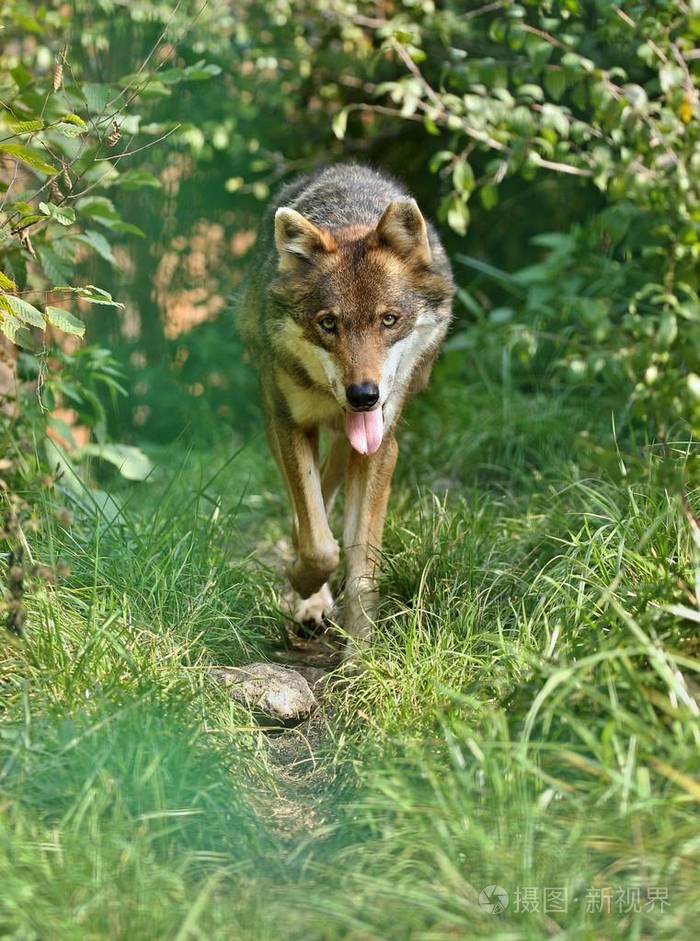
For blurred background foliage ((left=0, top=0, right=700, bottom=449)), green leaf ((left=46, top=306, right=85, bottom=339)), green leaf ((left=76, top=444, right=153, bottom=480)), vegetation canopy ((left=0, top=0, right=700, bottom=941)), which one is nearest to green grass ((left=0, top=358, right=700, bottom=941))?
vegetation canopy ((left=0, top=0, right=700, bottom=941))

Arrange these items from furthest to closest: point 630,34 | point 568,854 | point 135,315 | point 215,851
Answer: point 135,315, point 630,34, point 215,851, point 568,854

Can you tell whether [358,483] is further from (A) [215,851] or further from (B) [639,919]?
(B) [639,919]

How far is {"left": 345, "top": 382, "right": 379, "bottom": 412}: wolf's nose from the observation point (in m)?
5.18

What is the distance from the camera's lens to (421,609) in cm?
503

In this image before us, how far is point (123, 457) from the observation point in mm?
6312

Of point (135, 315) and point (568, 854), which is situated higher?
point (568, 854)

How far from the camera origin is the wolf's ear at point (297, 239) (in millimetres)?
5504

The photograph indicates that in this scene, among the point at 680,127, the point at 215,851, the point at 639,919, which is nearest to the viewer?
the point at 639,919

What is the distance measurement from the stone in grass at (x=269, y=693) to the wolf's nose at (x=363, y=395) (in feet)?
3.97

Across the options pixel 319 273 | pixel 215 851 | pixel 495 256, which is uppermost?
pixel 319 273

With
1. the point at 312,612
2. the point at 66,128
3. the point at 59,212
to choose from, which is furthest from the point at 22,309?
the point at 312,612

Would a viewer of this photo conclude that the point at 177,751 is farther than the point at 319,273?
No

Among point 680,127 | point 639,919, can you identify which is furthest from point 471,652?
point 680,127

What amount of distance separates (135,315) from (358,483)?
15.2ft
